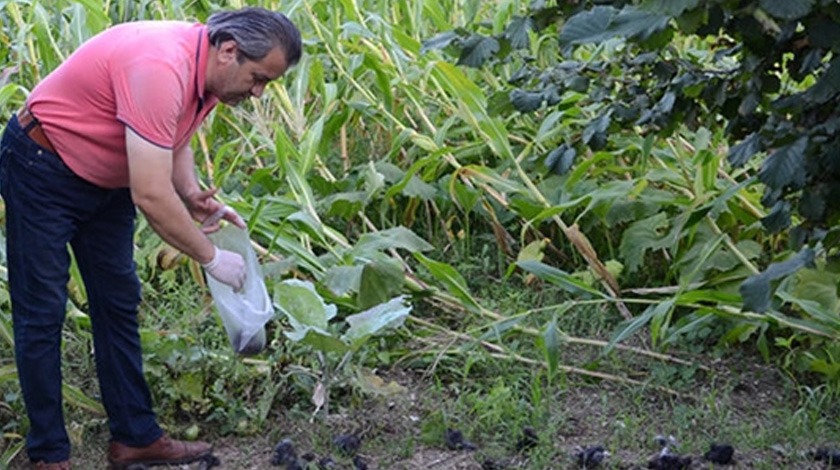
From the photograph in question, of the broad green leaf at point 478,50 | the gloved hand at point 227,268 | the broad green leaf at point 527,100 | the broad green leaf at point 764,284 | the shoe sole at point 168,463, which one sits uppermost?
the broad green leaf at point 478,50

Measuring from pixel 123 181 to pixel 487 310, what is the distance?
180 centimetres

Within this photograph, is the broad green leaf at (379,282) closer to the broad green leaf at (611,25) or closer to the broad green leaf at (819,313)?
the broad green leaf at (819,313)

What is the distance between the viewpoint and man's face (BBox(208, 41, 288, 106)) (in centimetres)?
385

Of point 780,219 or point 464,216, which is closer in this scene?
point 780,219

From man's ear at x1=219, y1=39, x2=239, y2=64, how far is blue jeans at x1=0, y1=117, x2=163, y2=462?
22.9 inches

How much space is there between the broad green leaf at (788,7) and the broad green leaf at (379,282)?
106 inches

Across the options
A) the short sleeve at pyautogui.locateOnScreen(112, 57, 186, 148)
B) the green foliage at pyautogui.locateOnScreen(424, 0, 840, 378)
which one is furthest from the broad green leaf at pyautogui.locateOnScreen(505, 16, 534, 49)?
the short sleeve at pyautogui.locateOnScreen(112, 57, 186, 148)

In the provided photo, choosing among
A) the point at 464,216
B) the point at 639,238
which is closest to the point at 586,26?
the point at 639,238

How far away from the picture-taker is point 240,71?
12.7 ft

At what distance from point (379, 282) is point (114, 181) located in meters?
1.21

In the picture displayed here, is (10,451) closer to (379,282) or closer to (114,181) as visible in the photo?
(114,181)

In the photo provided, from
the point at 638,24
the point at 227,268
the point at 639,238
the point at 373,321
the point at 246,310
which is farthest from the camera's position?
the point at 639,238

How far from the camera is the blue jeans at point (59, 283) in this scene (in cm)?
403

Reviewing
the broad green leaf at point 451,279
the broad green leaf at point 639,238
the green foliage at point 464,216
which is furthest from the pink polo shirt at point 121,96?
the broad green leaf at point 639,238
